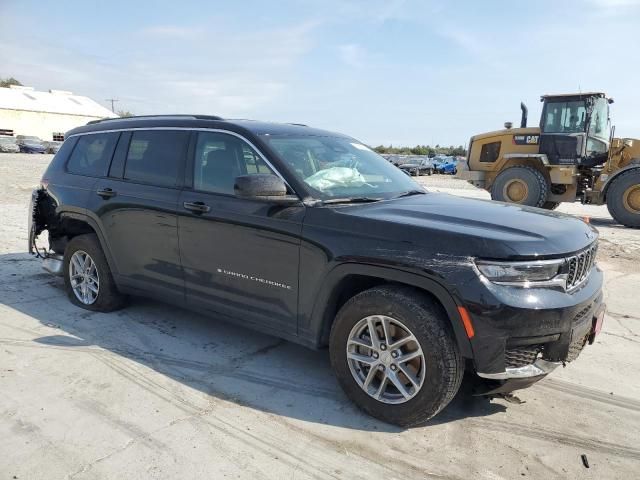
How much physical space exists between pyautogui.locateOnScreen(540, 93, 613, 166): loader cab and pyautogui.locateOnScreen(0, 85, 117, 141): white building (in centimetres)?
5065

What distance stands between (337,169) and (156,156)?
1.65 m

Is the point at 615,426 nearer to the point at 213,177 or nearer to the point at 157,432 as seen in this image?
the point at 157,432

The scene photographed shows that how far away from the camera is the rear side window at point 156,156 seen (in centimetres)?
433

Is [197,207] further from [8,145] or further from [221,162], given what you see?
[8,145]

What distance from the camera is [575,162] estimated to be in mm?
12812

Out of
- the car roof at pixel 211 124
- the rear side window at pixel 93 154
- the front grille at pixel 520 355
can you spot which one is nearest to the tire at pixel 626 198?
the car roof at pixel 211 124

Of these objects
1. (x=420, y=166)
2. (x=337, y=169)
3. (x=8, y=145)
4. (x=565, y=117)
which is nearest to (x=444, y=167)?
(x=420, y=166)

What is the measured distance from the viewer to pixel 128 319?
494 centimetres

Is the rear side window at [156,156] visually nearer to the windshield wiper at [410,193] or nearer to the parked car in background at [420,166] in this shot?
the windshield wiper at [410,193]

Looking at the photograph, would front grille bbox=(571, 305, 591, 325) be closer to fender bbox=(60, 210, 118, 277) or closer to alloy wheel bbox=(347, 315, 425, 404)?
alloy wheel bbox=(347, 315, 425, 404)

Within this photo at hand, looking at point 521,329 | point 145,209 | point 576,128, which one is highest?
point 576,128

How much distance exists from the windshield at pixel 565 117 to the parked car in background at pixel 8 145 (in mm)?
42789

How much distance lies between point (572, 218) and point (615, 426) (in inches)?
55.9

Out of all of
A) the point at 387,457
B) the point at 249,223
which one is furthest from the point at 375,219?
the point at 387,457
